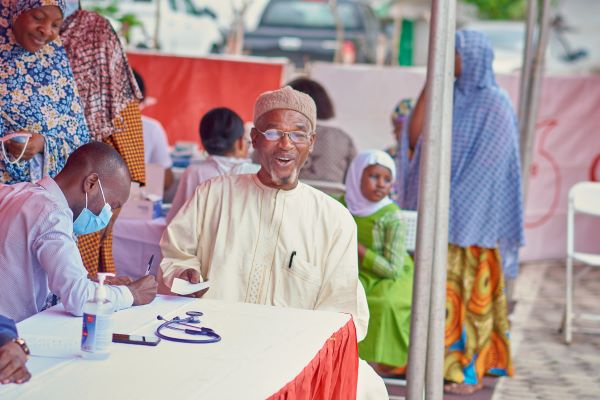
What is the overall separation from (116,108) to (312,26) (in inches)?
477

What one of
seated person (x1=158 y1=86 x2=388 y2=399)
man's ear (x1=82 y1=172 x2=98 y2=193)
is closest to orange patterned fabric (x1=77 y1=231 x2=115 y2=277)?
seated person (x1=158 y1=86 x2=388 y2=399)

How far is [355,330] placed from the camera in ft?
13.1

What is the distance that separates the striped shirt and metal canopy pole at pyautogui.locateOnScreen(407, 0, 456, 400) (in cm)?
150

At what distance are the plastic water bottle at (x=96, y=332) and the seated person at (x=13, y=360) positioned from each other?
23cm

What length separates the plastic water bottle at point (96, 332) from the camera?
10.1 feet

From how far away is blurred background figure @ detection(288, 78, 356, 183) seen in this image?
300 inches

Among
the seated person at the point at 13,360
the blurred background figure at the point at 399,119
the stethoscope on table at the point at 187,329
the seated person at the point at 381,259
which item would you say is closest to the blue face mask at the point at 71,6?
the seated person at the point at 381,259

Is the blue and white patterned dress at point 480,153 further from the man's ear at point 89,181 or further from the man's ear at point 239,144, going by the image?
the man's ear at point 89,181

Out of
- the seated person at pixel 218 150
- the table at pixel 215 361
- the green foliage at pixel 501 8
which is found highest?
the green foliage at pixel 501 8

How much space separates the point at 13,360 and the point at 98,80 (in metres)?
3.06

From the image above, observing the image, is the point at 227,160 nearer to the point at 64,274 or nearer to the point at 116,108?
the point at 116,108

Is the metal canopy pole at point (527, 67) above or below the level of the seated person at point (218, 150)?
above

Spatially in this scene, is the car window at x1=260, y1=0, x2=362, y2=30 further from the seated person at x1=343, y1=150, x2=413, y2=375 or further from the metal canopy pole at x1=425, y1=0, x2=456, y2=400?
the metal canopy pole at x1=425, y1=0, x2=456, y2=400

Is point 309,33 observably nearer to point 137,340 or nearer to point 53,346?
point 137,340
